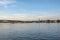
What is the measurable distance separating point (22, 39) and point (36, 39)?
1.77 metres

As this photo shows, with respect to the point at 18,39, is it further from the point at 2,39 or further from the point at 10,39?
the point at 2,39

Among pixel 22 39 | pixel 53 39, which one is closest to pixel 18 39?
pixel 22 39

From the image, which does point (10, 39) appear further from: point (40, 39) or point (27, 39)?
point (40, 39)

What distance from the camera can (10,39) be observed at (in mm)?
16422

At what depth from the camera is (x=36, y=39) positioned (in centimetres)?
1686

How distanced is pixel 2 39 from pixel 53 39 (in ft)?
21.1

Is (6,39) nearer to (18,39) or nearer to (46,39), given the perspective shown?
(18,39)

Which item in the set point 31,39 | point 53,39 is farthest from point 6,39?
point 53,39

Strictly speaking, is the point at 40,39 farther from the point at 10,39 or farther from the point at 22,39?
the point at 10,39

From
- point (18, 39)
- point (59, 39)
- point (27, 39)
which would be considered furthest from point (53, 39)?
point (18, 39)

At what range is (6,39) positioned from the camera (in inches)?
653

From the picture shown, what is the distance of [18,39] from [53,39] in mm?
4424

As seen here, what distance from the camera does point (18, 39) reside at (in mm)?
16719

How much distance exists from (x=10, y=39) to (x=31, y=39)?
2.60 metres
